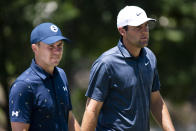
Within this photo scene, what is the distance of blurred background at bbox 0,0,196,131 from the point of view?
43.5 feet

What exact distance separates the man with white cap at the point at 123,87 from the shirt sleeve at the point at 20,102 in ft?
3.08

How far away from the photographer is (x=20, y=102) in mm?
4449

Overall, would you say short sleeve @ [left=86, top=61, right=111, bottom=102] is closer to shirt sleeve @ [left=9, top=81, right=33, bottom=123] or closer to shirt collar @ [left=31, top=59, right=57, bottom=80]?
shirt collar @ [left=31, top=59, right=57, bottom=80]

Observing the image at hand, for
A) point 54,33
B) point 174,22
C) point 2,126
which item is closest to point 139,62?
point 54,33

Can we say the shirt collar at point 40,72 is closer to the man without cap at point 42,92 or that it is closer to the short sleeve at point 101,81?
the man without cap at point 42,92

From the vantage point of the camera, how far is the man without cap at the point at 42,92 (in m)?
4.47

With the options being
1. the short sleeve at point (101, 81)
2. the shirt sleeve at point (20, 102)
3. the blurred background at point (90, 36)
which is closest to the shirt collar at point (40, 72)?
the shirt sleeve at point (20, 102)

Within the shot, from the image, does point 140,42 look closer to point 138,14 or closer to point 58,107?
point 138,14

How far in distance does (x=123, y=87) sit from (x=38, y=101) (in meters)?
1.02

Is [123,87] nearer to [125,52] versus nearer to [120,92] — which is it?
[120,92]

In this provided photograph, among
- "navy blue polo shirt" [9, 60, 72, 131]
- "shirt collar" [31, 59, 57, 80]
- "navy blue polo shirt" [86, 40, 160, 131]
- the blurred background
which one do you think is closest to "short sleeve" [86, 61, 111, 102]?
"navy blue polo shirt" [86, 40, 160, 131]

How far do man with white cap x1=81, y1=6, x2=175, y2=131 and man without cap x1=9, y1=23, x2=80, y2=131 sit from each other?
0.50 m

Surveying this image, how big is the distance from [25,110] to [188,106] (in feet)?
54.5

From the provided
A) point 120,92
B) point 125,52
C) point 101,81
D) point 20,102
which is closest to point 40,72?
point 20,102
